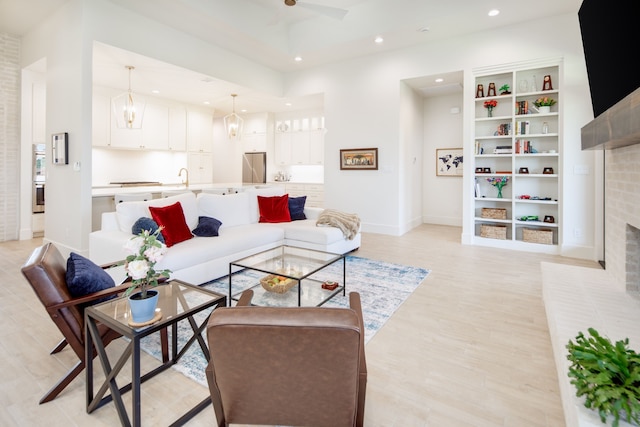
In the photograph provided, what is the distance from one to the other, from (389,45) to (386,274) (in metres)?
4.20

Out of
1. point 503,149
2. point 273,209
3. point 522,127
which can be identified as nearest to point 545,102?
point 522,127

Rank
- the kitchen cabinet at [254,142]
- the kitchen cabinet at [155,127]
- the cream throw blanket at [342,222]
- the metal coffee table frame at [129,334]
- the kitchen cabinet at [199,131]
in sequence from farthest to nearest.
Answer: the kitchen cabinet at [254,142], the kitchen cabinet at [199,131], the kitchen cabinet at [155,127], the cream throw blanket at [342,222], the metal coffee table frame at [129,334]

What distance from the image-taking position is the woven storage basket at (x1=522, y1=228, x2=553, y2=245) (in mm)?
5051

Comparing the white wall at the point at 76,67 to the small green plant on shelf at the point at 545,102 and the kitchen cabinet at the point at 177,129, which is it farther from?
the small green plant on shelf at the point at 545,102

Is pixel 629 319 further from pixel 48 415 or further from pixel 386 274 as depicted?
pixel 48 415

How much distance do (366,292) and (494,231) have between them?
3209 mm

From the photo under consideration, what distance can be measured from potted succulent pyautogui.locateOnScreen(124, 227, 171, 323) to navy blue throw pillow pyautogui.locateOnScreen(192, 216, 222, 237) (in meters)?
2.23

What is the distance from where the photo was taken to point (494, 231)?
552cm

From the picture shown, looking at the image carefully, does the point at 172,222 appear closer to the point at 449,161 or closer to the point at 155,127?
the point at 155,127

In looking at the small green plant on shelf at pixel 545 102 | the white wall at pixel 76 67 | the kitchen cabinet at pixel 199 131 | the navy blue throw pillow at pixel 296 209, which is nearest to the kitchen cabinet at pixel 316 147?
the kitchen cabinet at pixel 199 131

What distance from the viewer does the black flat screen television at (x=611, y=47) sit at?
185 cm

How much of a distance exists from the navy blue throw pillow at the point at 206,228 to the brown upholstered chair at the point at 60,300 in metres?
Answer: 1.97

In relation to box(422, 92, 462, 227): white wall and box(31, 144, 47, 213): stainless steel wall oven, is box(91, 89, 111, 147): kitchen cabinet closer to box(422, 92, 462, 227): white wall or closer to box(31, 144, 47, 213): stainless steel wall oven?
box(31, 144, 47, 213): stainless steel wall oven

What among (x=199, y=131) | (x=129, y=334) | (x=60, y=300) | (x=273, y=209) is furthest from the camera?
(x=199, y=131)
